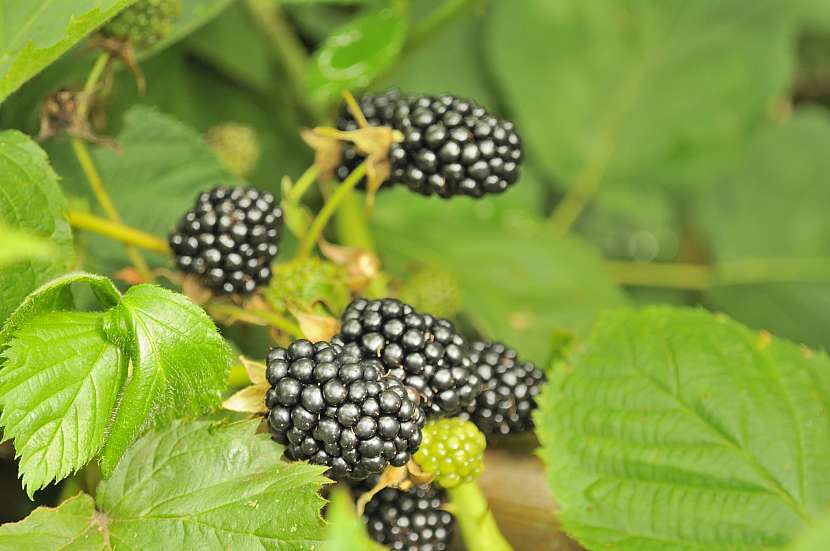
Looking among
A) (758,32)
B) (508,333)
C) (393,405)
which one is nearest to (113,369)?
(393,405)

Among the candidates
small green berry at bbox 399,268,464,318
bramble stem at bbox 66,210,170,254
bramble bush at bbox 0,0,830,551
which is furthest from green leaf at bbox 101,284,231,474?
small green berry at bbox 399,268,464,318

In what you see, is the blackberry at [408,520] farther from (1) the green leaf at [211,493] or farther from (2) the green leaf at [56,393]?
(2) the green leaf at [56,393]

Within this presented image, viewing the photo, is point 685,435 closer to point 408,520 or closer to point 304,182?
point 408,520

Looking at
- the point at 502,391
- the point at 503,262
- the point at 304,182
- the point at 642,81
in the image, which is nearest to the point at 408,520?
the point at 502,391

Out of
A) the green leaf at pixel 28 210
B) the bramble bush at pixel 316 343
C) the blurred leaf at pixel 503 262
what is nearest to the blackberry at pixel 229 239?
the bramble bush at pixel 316 343

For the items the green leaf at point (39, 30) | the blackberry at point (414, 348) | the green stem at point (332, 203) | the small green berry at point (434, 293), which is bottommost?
the small green berry at point (434, 293)

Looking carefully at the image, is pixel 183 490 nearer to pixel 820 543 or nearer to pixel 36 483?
pixel 36 483

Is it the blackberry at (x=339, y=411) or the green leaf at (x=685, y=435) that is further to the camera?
the green leaf at (x=685, y=435)

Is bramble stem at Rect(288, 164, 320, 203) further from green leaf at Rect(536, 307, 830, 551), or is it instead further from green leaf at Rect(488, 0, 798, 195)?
green leaf at Rect(488, 0, 798, 195)
